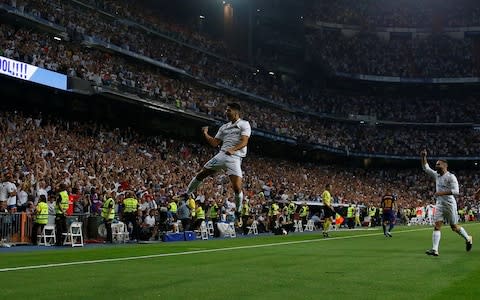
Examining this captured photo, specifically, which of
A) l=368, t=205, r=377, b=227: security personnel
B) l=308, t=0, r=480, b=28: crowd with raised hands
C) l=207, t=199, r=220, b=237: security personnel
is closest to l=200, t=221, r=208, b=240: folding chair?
l=207, t=199, r=220, b=237: security personnel

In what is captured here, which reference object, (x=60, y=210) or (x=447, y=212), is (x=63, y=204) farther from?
(x=447, y=212)

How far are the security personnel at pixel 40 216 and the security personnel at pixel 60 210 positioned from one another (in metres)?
0.39

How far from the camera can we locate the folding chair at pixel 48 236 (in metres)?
20.7

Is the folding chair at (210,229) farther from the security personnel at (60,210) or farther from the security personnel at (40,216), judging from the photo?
the security personnel at (40,216)

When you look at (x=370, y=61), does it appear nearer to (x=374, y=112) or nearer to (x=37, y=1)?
(x=374, y=112)

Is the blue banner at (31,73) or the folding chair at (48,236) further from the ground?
the blue banner at (31,73)

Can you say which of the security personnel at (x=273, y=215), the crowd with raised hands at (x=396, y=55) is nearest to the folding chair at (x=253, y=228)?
the security personnel at (x=273, y=215)

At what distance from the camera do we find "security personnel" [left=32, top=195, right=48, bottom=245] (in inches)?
805

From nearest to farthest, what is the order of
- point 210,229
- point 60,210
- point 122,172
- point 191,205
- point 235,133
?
1. point 235,133
2. point 60,210
3. point 191,205
4. point 210,229
5. point 122,172

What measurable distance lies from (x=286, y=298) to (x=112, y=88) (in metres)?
33.0

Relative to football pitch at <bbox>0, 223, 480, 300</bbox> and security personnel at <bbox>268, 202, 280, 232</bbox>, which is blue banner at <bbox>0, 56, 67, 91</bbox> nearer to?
security personnel at <bbox>268, 202, 280, 232</bbox>

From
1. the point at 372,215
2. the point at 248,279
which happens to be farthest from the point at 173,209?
the point at 372,215

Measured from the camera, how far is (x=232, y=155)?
12.3 metres

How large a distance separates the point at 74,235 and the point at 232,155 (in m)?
10.5
